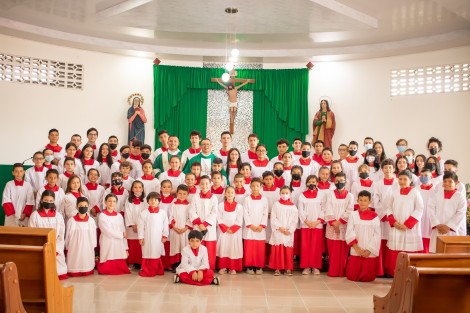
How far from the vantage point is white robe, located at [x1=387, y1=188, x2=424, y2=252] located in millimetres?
6754

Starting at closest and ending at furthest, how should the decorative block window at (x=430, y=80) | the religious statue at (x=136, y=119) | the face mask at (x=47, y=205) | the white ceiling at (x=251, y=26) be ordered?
the face mask at (x=47, y=205)
the white ceiling at (x=251, y=26)
the decorative block window at (x=430, y=80)
the religious statue at (x=136, y=119)

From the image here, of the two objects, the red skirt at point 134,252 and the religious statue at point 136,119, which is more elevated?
the religious statue at point 136,119

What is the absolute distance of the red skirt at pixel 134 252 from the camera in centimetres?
730

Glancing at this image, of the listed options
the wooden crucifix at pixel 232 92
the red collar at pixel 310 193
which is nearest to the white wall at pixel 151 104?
the wooden crucifix at pixel 232 92

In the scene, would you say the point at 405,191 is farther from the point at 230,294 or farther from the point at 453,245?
the point at 230,294

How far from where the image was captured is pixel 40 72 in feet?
38.0

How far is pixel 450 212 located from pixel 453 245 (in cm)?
299

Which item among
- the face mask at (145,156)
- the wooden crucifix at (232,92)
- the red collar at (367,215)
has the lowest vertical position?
the red collar at (367,215)

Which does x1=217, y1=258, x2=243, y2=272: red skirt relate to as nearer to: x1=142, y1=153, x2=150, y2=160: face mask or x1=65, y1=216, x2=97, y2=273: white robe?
x1=65, y1=216, x2=97, y2=273: white robe

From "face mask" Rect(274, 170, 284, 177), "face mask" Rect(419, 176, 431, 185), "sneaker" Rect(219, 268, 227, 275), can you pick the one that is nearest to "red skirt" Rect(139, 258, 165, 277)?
"sneaker" Rect(219, 268, 227, 275)

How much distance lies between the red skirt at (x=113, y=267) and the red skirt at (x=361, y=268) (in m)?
3.21

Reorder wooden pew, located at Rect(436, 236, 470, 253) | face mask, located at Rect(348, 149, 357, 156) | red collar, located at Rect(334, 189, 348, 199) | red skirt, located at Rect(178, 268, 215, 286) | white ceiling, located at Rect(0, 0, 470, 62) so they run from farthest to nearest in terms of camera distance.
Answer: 1. white ceiling, located at Rect(0, 0, 470, 62)
2. face mask, located at Rect(348, 149, 357, 156)
3. red collar, located at Rect(334, 189, 348, 199)
4. red skirt, located at Rect(178, 268, 215, 286)
5. wooden pew, located at Rect(436, 236, 470, 253)

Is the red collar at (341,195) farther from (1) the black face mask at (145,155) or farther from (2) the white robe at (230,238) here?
(1) the black face mask at (145,155)

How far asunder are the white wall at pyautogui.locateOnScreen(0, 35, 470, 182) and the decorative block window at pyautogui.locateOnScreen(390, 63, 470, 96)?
0.45ft
